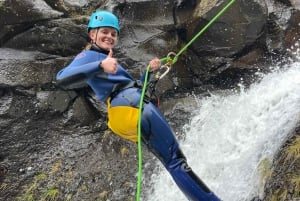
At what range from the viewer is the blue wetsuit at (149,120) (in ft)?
12.5

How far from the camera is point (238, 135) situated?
6254 mm

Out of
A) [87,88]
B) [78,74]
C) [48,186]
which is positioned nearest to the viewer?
[78,74]

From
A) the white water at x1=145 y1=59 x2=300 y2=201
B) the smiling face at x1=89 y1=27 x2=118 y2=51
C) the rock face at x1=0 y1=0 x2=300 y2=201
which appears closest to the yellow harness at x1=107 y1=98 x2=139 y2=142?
the smiling face at x1=89 y1=27 x2=118 y2=51

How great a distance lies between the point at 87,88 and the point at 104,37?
2.79 m

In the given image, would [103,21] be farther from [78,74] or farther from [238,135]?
[238,135]

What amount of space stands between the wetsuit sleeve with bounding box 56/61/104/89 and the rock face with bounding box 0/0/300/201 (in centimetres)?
250

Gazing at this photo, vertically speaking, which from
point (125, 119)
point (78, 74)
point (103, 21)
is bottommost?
point (125, 119)

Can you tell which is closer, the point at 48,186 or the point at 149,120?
the point at 149,120

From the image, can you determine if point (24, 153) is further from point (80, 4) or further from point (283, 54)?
point (283, 54)

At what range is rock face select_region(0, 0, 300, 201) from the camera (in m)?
6.16

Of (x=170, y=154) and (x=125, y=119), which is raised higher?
(x=125, y=119)

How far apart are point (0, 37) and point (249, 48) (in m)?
4.35

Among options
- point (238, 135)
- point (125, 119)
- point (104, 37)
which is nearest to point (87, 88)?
point (238, 135)

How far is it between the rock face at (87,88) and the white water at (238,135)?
347 mm
